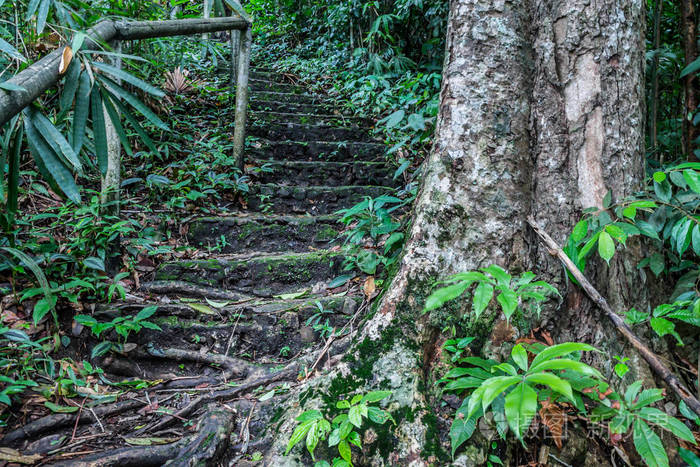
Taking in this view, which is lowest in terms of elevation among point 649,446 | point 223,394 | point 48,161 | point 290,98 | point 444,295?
point 223,394

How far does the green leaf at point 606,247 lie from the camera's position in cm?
114

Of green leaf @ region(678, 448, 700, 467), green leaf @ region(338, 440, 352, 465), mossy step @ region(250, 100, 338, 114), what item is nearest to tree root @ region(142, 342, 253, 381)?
green leaf @ region(338, 440, 352, 465)

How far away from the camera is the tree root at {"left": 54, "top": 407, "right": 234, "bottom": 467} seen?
1.29m

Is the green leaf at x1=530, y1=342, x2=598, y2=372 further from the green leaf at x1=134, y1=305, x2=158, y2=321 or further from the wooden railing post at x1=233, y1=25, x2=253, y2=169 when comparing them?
the wooden railing post at x1=233, y1=25, x2=253, y2=169

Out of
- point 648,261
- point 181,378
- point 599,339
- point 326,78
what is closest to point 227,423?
point 181,378

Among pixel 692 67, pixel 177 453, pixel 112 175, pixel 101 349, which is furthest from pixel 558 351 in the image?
pixel 112 175

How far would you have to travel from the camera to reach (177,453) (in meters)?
1.35

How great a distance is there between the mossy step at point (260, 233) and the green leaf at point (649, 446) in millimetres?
1932

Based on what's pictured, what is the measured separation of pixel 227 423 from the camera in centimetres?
146

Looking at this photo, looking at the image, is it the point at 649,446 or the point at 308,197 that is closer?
the point at 649,446

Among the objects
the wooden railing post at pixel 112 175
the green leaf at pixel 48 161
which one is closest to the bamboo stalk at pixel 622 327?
the green leaf at pixel 48 161

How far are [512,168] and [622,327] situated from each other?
654 millimetres

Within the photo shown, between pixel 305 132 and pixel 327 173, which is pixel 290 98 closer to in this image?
pixel 305 132

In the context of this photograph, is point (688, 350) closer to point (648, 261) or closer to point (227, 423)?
point (648, 261)
